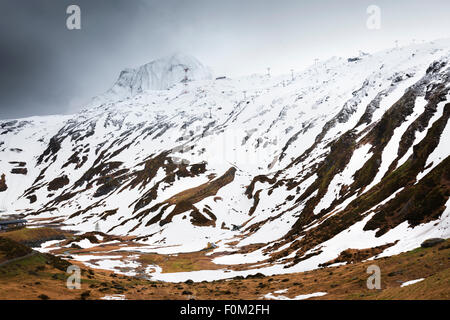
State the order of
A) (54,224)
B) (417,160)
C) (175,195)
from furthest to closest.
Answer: (54,224) < (175,195) < (417,160)

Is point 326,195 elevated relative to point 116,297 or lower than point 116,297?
Answer: lower

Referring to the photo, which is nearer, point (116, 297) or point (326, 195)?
point (116, 297)

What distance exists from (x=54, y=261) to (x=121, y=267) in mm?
35680

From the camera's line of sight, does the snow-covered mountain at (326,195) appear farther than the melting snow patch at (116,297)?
Yes

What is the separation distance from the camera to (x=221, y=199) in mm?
150375

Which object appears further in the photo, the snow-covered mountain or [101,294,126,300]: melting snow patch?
the snow-covered mountain
